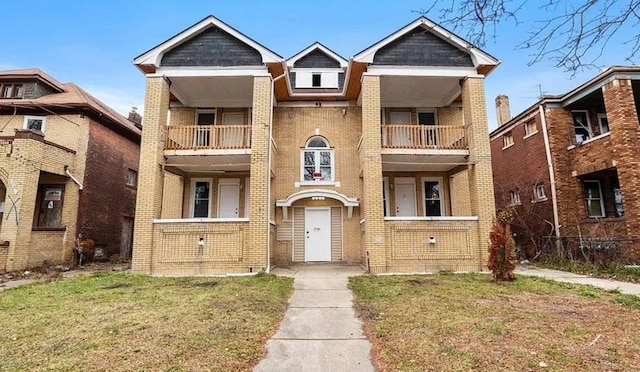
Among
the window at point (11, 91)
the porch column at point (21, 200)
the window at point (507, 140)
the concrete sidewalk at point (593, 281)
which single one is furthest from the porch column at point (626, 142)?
the window at point (11, 91)

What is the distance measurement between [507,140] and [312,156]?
11.3m

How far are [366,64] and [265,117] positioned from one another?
4.21m

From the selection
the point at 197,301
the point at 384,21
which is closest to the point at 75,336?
the point at 197,301

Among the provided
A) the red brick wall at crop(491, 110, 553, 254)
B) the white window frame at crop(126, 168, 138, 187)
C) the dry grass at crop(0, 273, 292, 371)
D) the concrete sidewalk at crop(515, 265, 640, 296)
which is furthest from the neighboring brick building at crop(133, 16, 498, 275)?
the white window frame at crop(126, 168, 138, 187)

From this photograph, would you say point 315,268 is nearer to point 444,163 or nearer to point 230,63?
point 444,163

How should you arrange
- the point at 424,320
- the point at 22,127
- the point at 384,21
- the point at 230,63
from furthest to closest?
1. the point at 22,127
2. the point at 230,63
3. the point at 424,320
4. the point at 384,21

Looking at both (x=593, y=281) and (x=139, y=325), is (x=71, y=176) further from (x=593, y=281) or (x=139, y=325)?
(x=593, y=281)

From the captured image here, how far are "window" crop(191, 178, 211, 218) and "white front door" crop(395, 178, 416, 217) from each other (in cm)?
839

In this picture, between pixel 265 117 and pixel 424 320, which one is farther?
A: pixel 265 117

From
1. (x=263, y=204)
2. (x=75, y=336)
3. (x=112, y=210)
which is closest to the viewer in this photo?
(x=75, y=336)

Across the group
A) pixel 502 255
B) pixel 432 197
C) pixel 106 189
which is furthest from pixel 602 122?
pixel 106 189

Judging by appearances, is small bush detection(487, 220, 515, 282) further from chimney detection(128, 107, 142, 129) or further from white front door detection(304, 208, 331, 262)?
chimney detection(128, 107, 142, 129)

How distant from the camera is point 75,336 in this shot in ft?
16.1

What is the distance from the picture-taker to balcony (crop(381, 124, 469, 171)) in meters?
12.6
